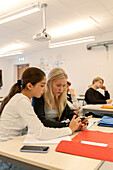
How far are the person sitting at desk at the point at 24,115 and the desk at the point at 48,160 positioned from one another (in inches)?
6.3

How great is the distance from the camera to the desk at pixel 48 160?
27.6 inches

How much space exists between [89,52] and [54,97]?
453 centimetres

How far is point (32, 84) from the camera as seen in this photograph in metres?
1.23

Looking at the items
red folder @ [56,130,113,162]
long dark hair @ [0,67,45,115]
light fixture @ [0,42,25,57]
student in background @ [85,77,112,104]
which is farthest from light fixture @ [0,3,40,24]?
light fixture @ [0,42,25,57]

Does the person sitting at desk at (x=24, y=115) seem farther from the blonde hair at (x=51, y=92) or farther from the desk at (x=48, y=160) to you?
the blonde hair at (x=51, y=92)

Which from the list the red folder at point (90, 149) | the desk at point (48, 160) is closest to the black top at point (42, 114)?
the red folder at point (90, 149)

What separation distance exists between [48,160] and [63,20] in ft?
13.0

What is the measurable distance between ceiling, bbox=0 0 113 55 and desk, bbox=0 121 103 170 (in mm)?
3074

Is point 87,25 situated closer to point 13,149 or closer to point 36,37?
point 36,37

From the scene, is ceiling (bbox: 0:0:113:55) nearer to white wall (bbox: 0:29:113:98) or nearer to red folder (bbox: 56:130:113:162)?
Result: white wall (bbox: 0:29:113:98)

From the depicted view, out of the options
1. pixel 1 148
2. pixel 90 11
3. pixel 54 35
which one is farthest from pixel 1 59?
pixel 1 148

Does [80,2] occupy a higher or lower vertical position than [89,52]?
higher

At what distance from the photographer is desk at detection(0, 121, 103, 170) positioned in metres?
0.70

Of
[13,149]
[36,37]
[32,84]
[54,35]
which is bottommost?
[13,149]
